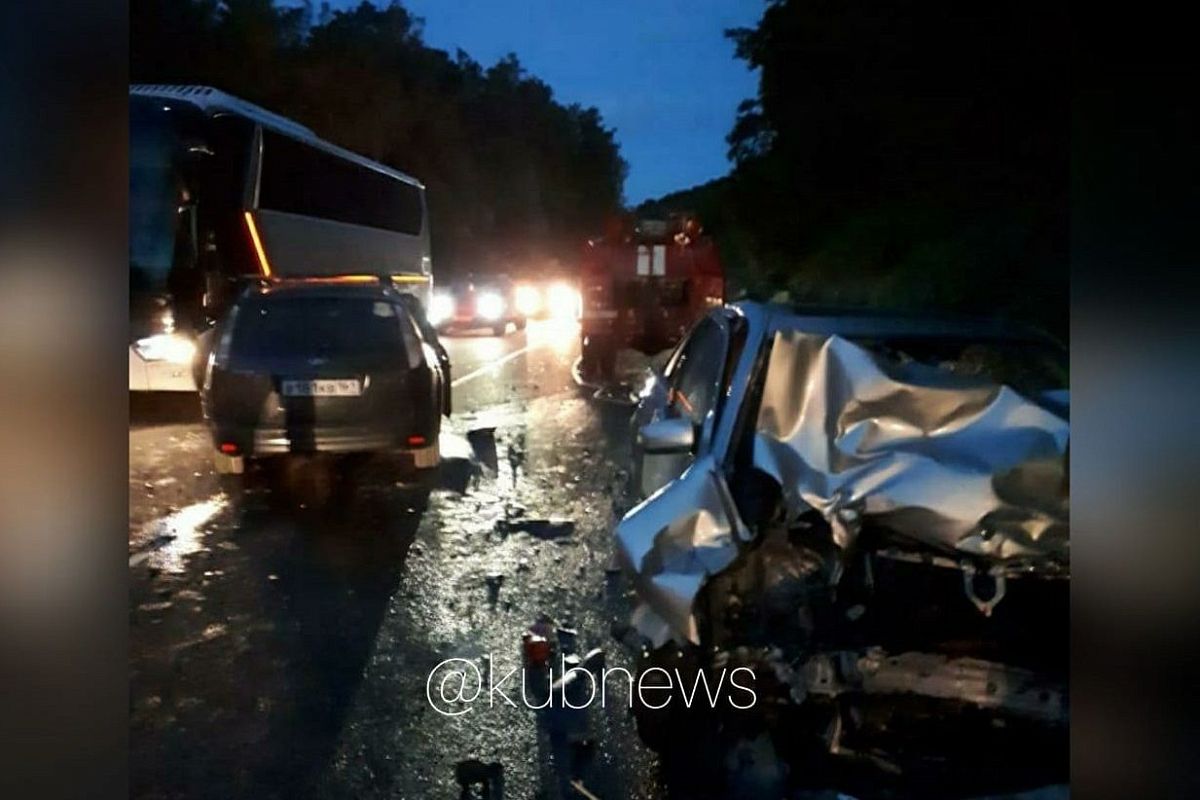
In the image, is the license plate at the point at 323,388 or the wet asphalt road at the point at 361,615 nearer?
the wet asphalt road at the point at 361,615

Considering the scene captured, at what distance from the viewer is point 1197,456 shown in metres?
3.75

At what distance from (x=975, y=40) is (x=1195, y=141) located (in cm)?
1410

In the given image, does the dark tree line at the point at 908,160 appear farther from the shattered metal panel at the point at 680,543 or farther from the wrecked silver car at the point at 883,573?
the shattered metal panel at the point at 680,543

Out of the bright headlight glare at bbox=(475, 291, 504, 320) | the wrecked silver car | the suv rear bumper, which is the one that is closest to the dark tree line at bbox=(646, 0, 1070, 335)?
the suv rear bumper

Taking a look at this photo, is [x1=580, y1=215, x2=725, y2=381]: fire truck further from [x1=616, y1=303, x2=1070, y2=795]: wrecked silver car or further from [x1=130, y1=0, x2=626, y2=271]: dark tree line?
[x1=616, y1=303, x2=1070, y2=795]: wrecked silver car

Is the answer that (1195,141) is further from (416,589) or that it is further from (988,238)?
(988,238)

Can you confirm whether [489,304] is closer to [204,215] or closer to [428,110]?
[428,110]

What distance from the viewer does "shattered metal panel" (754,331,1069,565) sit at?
3.99m

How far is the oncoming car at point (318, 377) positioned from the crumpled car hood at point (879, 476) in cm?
625

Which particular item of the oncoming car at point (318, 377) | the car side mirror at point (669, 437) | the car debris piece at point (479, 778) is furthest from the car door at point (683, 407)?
the oncoming car at point (318, 377)

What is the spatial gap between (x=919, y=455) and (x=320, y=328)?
7.43 m

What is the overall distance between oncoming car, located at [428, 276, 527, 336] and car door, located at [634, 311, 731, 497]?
904 inches

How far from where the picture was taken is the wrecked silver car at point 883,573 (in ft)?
13.3

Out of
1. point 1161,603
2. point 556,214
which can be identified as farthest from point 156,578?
point 556,214
